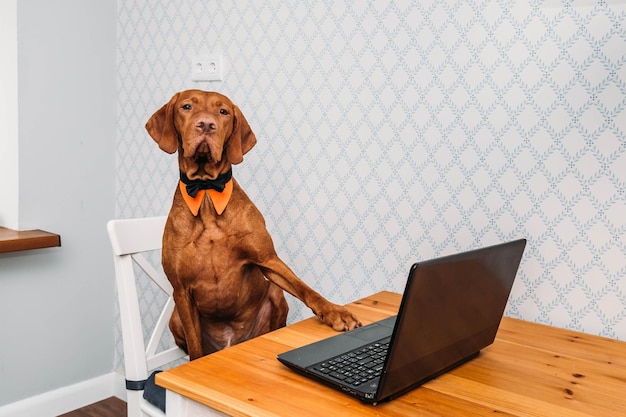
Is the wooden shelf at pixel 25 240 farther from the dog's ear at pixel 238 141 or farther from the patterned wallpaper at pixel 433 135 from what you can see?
the dog's ear at pixel 238 141

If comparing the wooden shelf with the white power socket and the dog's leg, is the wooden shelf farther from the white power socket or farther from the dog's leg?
the dog's leg

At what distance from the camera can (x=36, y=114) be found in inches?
86.4

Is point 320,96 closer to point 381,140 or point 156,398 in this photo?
point 381,140

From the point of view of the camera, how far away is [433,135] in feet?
5.05

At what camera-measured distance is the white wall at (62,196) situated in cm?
218

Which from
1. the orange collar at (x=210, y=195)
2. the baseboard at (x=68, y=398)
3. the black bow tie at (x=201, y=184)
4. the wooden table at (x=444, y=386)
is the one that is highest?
the black bow tie at (x=201, y=184)

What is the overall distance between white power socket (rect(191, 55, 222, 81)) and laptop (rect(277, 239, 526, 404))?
1.18 meters

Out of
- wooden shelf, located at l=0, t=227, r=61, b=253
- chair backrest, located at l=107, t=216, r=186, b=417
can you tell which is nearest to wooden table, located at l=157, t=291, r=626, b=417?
chair backrest, located at l=107, t=216, r=186, b=417

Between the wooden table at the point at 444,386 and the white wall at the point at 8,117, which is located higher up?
the white wall at the point at 8,117

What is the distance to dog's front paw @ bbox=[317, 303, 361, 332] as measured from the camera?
4.07 feet

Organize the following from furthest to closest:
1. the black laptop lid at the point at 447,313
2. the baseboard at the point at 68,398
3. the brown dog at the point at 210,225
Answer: the baseboard at the point at 68,398, the brown dog at the point at 210,225, the black laptop lid at the point at 447,313

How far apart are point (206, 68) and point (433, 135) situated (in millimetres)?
910

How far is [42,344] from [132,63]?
3.86ft

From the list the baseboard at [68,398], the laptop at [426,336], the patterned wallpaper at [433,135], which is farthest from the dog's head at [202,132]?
the baseboard at [68,398]
